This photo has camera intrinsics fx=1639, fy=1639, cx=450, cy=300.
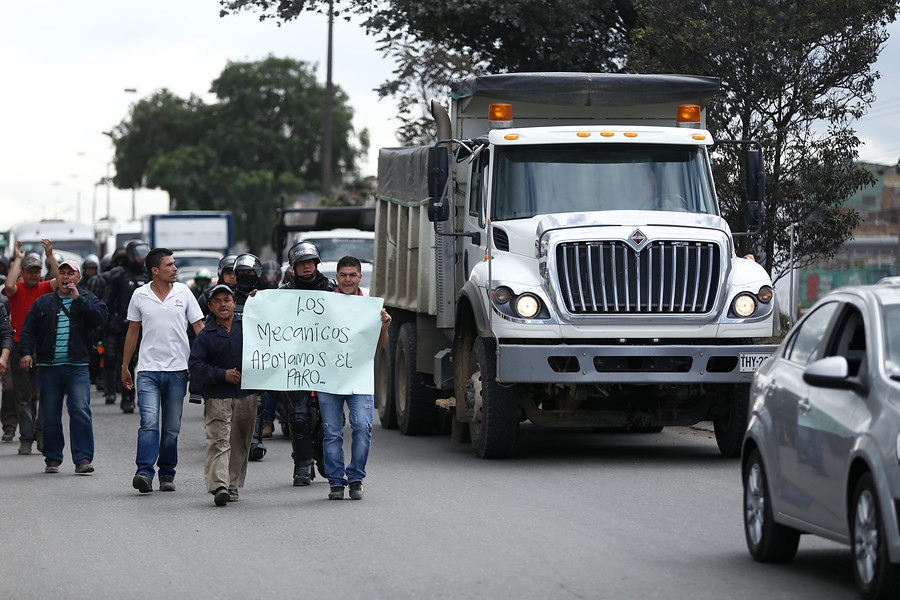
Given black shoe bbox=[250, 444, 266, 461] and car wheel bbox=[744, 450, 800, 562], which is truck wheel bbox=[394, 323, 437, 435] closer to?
black shoe bbox=[250, 444, 266, 461]

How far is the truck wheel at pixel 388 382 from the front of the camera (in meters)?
18.2

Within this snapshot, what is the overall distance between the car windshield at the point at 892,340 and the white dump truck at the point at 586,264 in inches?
225

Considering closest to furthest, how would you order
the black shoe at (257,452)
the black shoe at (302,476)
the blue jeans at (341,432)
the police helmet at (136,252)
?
the blue jeans at (341,432), the black shoe at (302,476), the black shoe at (257,452), the police helmet at (136,252)

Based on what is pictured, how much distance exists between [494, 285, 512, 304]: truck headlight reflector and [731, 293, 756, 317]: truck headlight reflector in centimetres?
189

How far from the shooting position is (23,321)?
1625cm

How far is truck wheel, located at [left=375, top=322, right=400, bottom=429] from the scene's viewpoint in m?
18.2

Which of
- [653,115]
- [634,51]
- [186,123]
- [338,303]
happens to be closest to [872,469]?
[338,303]

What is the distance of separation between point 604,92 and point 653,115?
27.6 inches

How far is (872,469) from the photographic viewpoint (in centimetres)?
694

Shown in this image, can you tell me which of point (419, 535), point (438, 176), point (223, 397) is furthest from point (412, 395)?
point (419, 535)

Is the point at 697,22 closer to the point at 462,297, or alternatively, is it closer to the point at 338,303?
the point at 462,297

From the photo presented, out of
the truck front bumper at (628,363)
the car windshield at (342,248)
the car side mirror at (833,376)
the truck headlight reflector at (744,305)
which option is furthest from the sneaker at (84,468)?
the car windshield at (342,248)

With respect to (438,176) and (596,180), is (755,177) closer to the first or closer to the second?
(596,180)

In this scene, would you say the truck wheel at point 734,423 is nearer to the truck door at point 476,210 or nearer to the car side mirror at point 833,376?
the truck door at point 476,210
